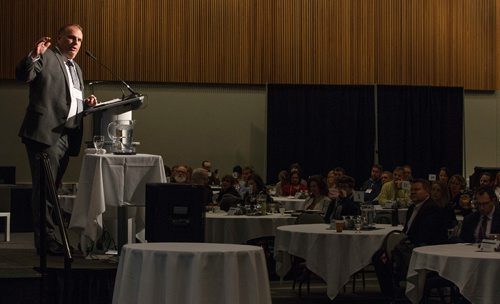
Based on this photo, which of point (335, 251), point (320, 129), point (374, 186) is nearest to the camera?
point (335, 251)

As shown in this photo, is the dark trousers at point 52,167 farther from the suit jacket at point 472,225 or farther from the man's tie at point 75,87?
the suit jacket at point 472,225

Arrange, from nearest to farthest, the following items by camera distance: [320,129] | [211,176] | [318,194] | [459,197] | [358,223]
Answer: [358,223], [318,194], [459,197], [211,176], [320,129]

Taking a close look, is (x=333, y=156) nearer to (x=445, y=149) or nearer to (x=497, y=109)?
(x=445, y=149)

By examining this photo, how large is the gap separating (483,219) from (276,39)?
34.5 feet

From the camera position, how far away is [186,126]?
1830 cm

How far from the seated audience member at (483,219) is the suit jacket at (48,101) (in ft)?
11.8

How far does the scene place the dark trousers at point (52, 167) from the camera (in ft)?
21.6

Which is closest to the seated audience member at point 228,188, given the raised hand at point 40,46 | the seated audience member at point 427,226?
the seated audience member at point 427,226

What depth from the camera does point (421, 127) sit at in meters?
19.0

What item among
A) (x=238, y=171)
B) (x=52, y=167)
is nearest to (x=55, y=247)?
(x=52, y=167)

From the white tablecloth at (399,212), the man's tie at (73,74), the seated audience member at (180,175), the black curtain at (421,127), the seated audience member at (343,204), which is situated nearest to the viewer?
the man's tie at (73,74)

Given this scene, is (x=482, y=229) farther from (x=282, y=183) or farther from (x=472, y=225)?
(x=282, y=183)

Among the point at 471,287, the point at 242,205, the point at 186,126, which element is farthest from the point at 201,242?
the point at 186,126

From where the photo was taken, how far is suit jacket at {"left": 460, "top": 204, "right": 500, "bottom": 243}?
8.31 metres
